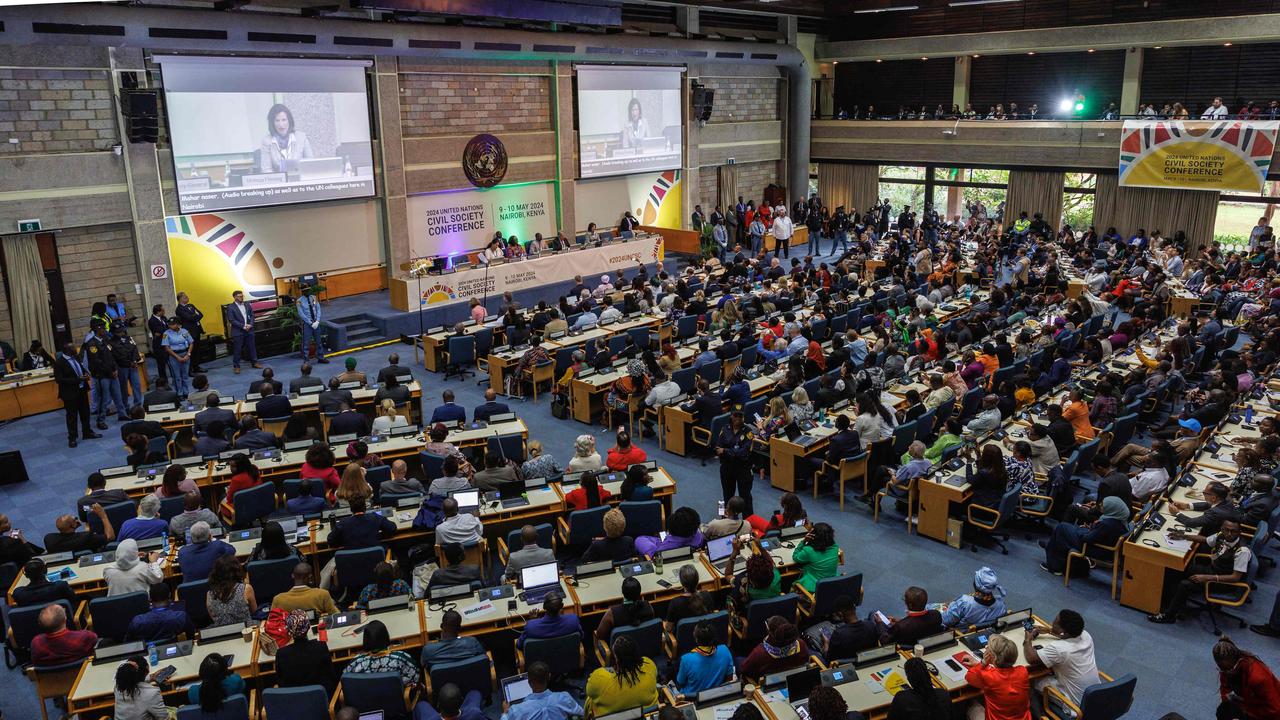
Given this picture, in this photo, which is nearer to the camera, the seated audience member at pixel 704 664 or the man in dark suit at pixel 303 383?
the seated audience member at pixel 704 664

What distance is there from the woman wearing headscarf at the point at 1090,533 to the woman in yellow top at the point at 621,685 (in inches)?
204

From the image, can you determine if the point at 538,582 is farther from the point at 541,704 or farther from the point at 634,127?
the point at 634,127

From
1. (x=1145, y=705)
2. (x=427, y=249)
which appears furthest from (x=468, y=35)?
(x=1145, y=705)

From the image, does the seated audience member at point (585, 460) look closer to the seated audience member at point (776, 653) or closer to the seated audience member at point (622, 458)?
the seated audience member at point (622, 458)

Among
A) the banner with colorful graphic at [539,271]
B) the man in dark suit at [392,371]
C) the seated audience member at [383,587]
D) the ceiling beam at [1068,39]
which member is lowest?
the seated audience member at [383,587]

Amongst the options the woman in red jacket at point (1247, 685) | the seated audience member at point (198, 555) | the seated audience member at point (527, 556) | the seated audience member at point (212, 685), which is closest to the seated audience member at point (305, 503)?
the seated audience member at point (198, 555)

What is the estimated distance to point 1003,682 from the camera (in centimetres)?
600

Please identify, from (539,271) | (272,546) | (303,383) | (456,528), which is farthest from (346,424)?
(539,271)

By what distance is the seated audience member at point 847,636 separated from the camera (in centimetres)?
668

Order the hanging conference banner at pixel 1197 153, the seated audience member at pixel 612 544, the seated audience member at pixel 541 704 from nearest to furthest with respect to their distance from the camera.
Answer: the seated audience member at pixel 541 704, the seated audience member at pixel 612 544, the hanging conference banner at pixel 1197 153

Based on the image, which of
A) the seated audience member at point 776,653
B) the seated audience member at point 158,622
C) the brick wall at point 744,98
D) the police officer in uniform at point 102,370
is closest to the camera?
the seated audience member at point 776,653

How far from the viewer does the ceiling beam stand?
22.4 m

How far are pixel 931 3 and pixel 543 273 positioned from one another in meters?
12.6

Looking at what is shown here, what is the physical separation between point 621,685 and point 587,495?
3.32m
